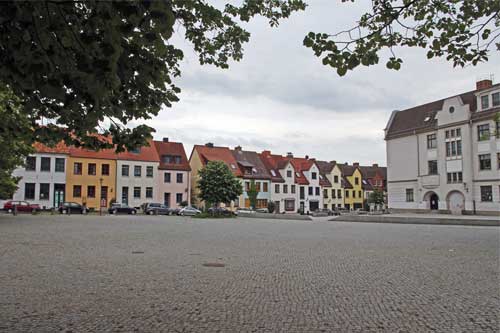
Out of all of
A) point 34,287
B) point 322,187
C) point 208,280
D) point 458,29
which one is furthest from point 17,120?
point 322,187

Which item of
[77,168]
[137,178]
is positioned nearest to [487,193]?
[137,178]

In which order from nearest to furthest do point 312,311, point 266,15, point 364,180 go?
1. point 312,311
2. point 266,15
3. point 364,180

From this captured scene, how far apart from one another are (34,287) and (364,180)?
82.1m

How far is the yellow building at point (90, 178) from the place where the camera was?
51.1 metres

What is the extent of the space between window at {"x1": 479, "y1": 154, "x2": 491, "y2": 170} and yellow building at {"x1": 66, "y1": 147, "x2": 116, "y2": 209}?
4133 cm

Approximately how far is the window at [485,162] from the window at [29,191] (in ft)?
161

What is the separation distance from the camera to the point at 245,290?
7207 millimetres

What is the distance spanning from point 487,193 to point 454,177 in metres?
4.22

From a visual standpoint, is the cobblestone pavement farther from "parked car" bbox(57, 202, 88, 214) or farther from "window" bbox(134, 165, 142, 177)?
"window" bbox(134, 165, 142, 177)

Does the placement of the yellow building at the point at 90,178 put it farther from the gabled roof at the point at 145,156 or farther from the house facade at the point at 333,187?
the house facade at the point at 333,187

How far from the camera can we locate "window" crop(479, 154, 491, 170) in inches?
1679

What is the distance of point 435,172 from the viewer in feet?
159

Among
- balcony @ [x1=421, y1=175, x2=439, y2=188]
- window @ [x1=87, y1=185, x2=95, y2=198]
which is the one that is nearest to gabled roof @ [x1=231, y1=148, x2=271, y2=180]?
window @ [x1=87, y1=185, x2=95, y2=198]

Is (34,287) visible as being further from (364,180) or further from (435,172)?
(364,180)
